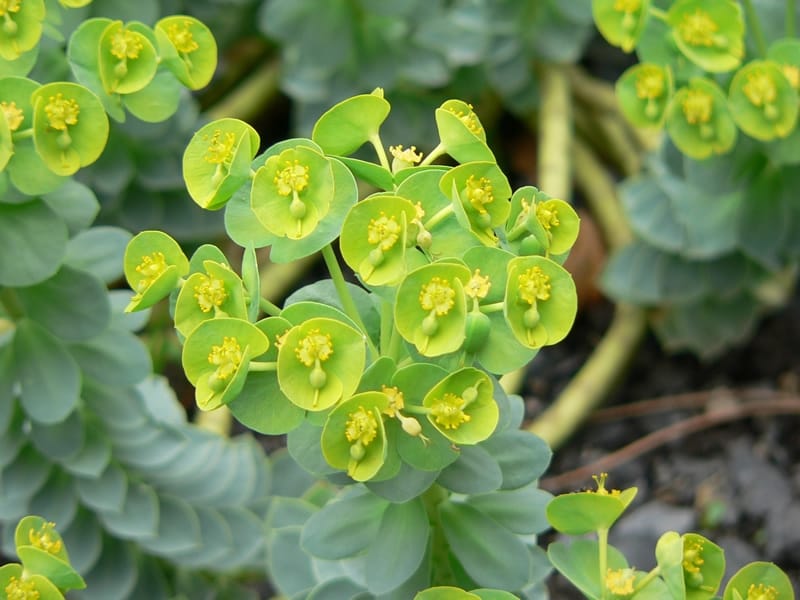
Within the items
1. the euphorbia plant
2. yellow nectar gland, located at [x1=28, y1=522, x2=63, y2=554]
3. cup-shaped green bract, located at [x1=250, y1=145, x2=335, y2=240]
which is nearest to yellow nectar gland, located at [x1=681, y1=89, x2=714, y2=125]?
the euphorbia plant

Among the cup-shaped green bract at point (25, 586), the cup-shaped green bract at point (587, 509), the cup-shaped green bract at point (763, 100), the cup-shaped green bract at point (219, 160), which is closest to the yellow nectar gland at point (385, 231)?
the cup-shaped green bract at point (219, 160)

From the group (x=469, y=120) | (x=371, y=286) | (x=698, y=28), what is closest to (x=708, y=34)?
(x=698, y=28)

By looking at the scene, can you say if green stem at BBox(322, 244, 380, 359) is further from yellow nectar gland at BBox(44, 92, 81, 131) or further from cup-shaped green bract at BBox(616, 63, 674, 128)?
cup-shaped green bract at BBox(616, 63, 674, 128)

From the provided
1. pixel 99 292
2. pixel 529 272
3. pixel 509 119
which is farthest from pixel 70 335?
pixel 509 119

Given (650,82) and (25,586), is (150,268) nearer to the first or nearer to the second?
(25,586)

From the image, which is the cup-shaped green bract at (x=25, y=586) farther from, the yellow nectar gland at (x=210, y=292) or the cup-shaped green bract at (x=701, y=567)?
the cup-shaped green bract at (x=701, y=567)
